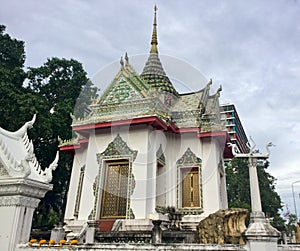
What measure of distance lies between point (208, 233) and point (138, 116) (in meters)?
4.87

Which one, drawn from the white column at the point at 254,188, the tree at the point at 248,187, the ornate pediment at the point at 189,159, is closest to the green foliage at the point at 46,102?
the ornate pediment at the point at 189,159

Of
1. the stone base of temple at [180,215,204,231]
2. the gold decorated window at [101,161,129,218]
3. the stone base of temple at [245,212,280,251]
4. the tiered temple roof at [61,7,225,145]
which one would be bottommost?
the stone base of temple at [245,212,280,251]

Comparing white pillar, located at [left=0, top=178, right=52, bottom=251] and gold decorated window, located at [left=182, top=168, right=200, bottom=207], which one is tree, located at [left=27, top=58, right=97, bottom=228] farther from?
white pillar, located at [left=0, top=178, right=52, bottom=251]

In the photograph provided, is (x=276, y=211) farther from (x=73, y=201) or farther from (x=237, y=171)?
(x=73, y=201)

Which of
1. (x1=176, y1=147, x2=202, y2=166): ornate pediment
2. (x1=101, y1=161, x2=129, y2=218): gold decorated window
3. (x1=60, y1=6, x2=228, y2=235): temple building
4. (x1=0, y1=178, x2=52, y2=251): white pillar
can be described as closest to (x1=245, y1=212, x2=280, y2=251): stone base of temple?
(x1=0, y1=178, x2=52, y2=251): white pillar

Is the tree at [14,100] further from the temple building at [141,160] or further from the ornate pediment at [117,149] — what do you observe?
the ornate pediment at [117,149]

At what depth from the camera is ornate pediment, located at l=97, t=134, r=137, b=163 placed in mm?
11742

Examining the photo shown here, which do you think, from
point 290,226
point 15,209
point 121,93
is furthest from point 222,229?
point 290,226

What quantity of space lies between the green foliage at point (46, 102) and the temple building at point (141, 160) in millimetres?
2350

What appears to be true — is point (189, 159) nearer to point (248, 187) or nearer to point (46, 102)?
point (46, 102)

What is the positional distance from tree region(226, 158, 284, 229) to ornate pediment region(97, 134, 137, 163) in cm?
1854

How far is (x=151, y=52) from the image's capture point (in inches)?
714

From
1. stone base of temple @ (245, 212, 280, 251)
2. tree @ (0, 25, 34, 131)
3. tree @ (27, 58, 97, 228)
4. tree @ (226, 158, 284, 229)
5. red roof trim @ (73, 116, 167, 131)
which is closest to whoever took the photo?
stone base of temple @ (245, 212, 280, 251)

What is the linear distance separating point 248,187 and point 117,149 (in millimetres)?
20140
